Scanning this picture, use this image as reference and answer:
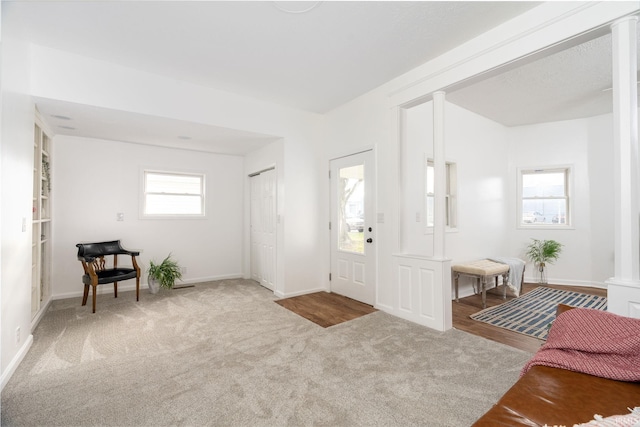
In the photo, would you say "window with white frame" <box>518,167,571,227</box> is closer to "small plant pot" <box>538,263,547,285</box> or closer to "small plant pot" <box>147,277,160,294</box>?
"small plant pot" <box>538,263,547,285</box>

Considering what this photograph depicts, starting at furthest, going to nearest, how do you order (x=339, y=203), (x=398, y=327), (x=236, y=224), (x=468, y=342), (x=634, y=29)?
(x=236, y=224) < (x=339, y=203) < (x=398, y=327) < (x=468, y=342) < (x=634, y=29)

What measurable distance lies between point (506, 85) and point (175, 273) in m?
5.59

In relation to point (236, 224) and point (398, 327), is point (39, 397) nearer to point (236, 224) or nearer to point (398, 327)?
point (398, 327)

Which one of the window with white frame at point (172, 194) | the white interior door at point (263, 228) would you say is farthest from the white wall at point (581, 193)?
the window with white frame at point (172, 194)

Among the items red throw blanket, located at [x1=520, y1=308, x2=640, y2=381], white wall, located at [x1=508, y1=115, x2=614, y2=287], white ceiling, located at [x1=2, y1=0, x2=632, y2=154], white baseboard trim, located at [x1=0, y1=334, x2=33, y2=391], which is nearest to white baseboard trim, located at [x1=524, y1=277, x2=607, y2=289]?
white wall, located at [x1=508, y1=115, x2=614, y2=287]

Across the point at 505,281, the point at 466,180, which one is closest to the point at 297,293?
the point at 505,281

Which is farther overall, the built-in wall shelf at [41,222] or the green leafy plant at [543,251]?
the green leafy plant at [543,251]

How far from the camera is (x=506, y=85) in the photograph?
3.89 m

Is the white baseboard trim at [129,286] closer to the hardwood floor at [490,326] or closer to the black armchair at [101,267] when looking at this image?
the black armchair at [101,267]

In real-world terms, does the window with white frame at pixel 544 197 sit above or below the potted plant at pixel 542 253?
above

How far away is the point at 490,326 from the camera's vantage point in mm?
3234

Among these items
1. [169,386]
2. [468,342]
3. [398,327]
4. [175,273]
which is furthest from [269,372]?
[175,273]

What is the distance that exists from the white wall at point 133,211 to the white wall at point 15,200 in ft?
6.16

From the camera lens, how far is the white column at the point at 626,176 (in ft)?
6.25
